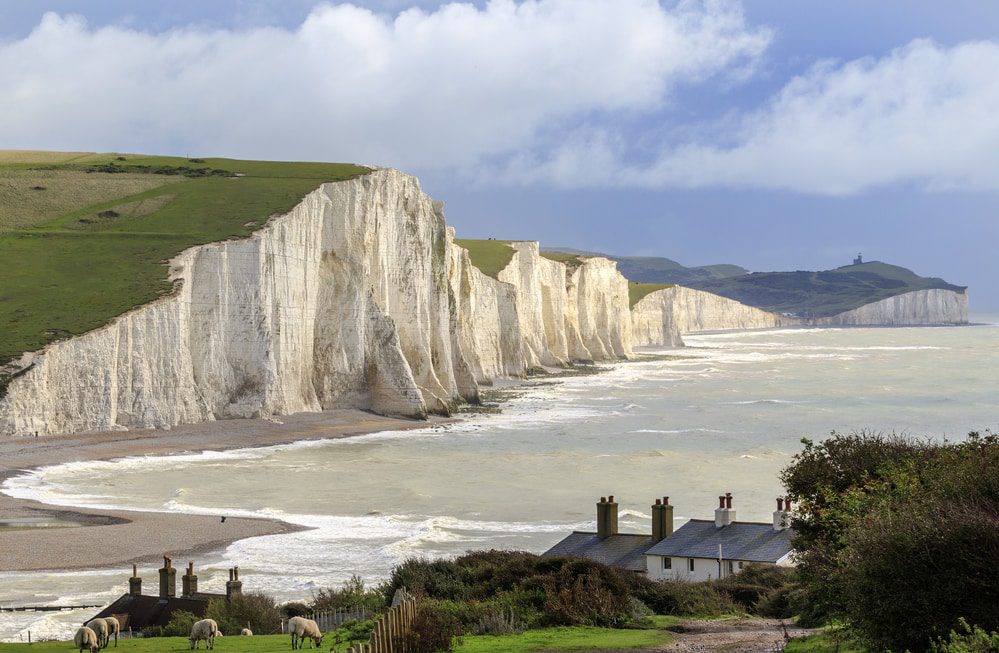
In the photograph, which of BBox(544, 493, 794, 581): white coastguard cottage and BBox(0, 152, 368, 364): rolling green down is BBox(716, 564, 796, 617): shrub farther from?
BBox(0, 152, 368, 364): rolling green down

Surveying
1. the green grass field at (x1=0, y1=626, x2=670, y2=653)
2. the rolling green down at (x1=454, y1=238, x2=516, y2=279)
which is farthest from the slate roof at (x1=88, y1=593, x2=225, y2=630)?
the rolling green down at (x1=454, y1=238, x2=516, y2=279)

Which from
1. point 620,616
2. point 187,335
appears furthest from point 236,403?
point 620,616

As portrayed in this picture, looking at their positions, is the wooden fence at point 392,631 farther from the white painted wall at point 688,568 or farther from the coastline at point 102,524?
the coastline at point 102,524

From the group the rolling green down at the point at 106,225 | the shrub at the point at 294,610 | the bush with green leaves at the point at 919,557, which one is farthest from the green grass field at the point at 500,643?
the rolling green down at the point at 106,225

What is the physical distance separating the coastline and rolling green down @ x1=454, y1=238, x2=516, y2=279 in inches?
2747

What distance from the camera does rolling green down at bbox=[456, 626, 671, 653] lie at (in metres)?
15.5

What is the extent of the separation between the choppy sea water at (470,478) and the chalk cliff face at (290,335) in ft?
15.6

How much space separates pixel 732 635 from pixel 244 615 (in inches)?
326

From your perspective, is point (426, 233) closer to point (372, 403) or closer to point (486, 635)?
point (372, 403)

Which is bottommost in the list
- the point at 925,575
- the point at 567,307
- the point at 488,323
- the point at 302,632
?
the point at 302,632

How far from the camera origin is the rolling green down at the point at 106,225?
57.2 metres

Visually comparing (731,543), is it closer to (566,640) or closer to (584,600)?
(584,600)

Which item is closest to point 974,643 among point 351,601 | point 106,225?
point 351,601

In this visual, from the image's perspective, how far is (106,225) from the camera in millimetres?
73562
